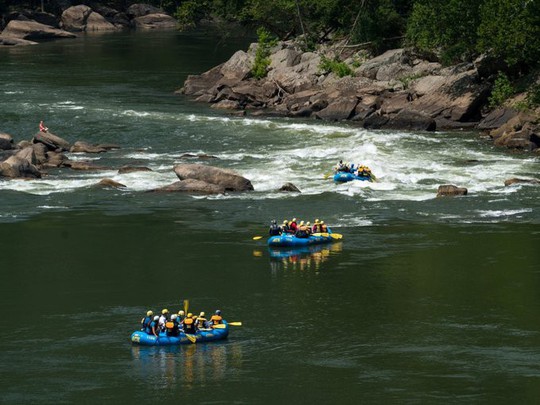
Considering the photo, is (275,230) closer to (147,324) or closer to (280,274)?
(280,274)

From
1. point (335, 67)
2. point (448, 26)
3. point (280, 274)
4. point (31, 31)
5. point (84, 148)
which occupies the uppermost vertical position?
point (448, 26)

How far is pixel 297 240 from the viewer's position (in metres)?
55.8

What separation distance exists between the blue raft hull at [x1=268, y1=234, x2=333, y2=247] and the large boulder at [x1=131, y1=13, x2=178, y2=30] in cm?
12201

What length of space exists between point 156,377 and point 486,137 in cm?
4369

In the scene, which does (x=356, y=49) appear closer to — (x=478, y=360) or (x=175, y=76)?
(x=175, y=76)

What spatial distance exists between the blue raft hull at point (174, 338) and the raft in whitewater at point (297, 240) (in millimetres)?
11814

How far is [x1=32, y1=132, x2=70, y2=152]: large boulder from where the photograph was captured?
76.8 m

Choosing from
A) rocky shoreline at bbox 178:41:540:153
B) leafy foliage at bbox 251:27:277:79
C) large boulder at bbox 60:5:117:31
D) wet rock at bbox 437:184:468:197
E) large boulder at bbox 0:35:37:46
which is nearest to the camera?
wet rock at bbox 437:184:468:197

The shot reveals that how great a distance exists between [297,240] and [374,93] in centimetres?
3655

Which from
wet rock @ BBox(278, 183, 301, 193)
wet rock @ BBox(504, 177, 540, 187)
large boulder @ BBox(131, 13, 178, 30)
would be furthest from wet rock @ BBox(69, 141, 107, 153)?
large boulder @ BBox(131, 13, 178, 30)

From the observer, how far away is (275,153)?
252 feet

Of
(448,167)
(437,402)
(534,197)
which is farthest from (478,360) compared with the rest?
(448,167)

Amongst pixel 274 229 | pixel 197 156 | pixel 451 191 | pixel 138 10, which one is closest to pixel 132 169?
pixel 197 156

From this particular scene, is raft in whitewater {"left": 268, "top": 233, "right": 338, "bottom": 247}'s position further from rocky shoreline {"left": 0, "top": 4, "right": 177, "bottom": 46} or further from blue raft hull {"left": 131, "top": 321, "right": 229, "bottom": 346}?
rocky shoreline {"left": 0, "top": 4, "right": 177, "bottom": 46}
